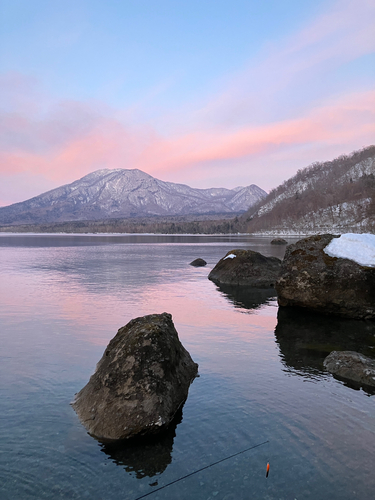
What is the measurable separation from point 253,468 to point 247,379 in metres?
3.62

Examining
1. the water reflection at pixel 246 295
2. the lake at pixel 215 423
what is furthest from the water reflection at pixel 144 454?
the water reflection at pixel 246 295

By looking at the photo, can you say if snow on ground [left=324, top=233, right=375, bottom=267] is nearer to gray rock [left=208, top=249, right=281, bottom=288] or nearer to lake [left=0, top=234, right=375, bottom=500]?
lake [left=0, top=234, right=375, bottom=500]

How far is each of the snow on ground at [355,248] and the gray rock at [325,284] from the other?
0.87 feet

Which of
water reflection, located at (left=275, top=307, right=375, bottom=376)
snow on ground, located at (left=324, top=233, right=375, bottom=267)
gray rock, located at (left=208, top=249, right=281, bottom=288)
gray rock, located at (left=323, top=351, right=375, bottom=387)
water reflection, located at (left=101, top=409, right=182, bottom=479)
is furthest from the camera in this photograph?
gray rock, located at (left=208, top=249, right=281, bottom=288)

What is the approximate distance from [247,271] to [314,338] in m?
14.4

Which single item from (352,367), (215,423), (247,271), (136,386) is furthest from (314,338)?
(247,271)

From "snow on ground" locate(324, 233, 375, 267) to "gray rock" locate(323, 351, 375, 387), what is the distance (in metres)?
7.09

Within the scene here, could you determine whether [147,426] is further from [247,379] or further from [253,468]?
[247,379]

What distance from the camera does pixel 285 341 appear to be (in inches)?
527

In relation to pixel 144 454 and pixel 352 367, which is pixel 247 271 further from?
pixel 144 454

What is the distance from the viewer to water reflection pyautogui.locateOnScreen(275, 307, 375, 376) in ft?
36.9

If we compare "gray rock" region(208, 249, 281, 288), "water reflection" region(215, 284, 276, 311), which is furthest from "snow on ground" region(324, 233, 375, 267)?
"gray rock" region(208, 249, 281, 288)

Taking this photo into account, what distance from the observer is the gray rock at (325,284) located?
16250 mm

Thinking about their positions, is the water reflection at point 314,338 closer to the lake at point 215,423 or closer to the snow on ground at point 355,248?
the lake at point 215,423
